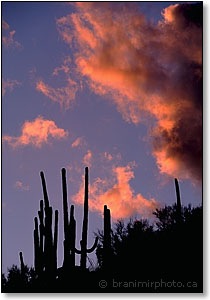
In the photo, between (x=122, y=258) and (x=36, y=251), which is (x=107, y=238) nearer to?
(x=122, y=258)

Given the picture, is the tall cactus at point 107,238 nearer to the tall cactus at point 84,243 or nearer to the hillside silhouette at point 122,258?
the hillside silhouette at point 122,258

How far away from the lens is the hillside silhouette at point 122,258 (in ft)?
30.6

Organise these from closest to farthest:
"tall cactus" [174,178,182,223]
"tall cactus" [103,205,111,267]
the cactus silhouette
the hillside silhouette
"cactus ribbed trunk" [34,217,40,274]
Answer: the hillside silhouette
"tall cactus" [174,178,182,223]
"tall cactus" [103,205,111,267]
"cactus ribbed trunk" [34,217,40,274]
the cactus silhouette

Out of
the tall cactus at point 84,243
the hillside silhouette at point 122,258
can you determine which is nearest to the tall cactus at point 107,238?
the hillside silhouette at point 122,258

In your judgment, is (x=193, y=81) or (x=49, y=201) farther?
(x=49, y=201)

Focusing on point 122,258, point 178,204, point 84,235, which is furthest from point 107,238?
point 178,204

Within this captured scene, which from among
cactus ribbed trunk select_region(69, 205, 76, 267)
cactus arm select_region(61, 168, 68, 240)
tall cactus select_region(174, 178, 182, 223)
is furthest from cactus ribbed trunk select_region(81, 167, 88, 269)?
tall cactus select_region(174, 178, 182, 223)

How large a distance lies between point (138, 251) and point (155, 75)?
135 inches

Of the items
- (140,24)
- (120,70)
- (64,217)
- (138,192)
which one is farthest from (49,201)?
(140,24)

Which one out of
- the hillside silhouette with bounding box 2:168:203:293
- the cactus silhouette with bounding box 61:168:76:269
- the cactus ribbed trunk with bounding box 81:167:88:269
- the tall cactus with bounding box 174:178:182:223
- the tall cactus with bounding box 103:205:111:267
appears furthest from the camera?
the cactus silhouette with bounding box 61:168:76:269

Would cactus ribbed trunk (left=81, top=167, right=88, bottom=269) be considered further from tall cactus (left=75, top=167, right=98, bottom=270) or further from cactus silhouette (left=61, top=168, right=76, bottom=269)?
cactus silhouette (left=61, top=168, right=76, bottom=269)

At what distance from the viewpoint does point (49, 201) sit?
10945mm

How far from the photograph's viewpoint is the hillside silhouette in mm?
9312

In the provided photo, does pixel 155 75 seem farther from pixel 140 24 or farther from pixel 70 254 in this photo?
pixel 70 254
